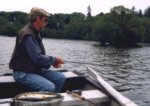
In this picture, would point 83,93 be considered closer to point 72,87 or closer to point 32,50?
point 32,50

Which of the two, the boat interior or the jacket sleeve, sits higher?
the jacket sleeve

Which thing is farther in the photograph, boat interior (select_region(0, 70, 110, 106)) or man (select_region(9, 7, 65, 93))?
boat interior (select_region(0, 70, 110, 106))

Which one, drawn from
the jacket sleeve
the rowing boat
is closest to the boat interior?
the rowing boat

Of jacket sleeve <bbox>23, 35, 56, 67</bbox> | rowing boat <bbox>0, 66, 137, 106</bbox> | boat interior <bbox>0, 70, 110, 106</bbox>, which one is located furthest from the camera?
boat interior <bbox>0, 70, 110, 106</bbox>

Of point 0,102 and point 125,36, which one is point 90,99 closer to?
point 0,102

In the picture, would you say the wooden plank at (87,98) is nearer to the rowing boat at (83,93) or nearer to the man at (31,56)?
the rowing boat at (83,93)

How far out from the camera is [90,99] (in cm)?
381

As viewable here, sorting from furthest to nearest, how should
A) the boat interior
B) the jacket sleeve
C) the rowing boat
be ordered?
the boat interior → the jacket sleeve → the rowing boat

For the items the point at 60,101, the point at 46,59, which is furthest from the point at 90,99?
the point at 46,59

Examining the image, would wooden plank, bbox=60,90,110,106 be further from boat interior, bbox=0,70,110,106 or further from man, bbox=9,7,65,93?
man, bbox=9,7,65,93

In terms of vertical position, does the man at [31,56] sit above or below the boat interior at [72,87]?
above

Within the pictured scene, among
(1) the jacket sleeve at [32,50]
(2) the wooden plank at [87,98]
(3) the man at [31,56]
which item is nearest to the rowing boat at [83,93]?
(2) the wooden plank at [87,98]

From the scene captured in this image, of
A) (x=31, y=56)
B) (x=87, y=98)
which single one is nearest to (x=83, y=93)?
(x=87, y=98)

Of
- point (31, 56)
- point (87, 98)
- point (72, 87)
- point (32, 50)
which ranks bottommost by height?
point (72, 87)
